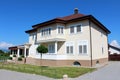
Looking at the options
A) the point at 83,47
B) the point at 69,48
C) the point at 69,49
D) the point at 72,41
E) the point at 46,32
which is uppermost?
the point at 46,32

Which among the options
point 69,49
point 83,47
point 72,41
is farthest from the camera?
point 69,49

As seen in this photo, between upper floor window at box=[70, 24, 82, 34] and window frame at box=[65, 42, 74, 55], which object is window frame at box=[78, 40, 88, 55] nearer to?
window frame at box=[65, 42, 74, 55]

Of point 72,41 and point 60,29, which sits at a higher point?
point 60,29

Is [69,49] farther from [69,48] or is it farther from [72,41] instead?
[72,41]

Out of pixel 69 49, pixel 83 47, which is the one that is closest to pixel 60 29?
pixel 69 49

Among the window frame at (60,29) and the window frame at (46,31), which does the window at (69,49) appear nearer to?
the window frame at (60,29)

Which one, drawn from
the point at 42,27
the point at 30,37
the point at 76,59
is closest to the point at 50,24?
the point at 42,27

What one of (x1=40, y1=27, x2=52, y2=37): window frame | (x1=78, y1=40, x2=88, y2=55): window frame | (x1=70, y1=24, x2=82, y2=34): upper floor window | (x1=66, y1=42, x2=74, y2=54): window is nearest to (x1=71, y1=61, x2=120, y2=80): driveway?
(x1=78, y1=40, x2=88, y2=55): window frame

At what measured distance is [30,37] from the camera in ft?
120

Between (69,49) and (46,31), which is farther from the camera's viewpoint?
(46,31)

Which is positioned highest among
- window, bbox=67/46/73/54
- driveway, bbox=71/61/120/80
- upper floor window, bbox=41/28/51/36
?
upper floor window, bbox=41/28/51/36

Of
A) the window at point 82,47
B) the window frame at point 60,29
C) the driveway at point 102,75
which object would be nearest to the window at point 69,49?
the window at point 82,47

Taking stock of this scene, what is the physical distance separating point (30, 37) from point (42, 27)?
321 inches

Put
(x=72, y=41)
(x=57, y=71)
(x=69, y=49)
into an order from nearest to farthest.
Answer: (x=57, y=71) < (x=72, y=41) < (x=69, y=49)
